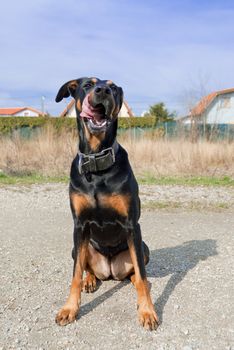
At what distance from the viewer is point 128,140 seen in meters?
13.2

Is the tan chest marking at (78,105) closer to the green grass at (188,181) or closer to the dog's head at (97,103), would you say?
the dog's head at (97,103)

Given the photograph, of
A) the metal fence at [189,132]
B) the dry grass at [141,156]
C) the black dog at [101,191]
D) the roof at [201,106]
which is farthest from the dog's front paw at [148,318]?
the roof at [201,106]

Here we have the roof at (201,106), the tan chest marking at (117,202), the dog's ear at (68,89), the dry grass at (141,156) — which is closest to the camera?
the tan chest marking at (117,202)

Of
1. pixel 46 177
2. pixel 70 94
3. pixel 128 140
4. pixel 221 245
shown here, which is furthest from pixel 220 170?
pixel 70 94

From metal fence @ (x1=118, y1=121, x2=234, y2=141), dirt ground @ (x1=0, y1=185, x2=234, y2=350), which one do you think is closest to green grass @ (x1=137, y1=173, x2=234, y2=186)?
metal fence @ (x1=118, y1=121, x2=234, y2=141)

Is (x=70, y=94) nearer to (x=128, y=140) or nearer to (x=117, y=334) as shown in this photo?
(x=117, y=334)

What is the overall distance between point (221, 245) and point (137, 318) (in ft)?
7.54

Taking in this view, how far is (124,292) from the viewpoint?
3.56m

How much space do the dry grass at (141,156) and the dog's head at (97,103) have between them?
A: 822 cm

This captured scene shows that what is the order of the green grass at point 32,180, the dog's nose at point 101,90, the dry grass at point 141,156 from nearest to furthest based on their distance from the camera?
the dog's nose at point 101,90 → the green grass at point 32,180 → the dry grass at point 141,156

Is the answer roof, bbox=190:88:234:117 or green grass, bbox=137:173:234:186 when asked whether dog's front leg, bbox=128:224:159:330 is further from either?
roof, bbox=190:88:234:117

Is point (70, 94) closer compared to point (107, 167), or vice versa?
point (107, 167)

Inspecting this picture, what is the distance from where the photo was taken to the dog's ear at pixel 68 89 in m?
3.43

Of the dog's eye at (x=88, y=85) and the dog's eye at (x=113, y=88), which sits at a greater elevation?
the dog's eye at (x=88, y=85)
